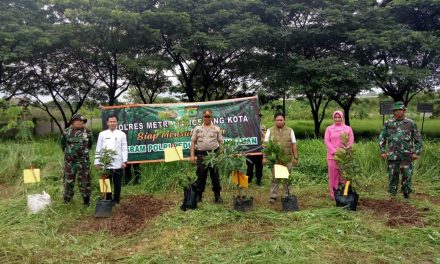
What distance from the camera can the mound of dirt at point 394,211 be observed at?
15.0ft

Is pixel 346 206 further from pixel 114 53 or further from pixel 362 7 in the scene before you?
pixel 114 53

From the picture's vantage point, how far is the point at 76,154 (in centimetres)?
560

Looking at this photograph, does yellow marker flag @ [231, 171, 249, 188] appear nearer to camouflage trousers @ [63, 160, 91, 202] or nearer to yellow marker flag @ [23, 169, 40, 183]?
camouflage trousers @ [63, 160, 91, 202]

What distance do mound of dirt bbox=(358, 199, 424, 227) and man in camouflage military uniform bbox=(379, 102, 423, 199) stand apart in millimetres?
406

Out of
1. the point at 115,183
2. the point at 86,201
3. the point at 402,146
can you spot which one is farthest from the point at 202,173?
the point at 402,146

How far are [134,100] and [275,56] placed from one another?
1364cm

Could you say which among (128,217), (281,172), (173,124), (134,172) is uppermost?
(173,124)

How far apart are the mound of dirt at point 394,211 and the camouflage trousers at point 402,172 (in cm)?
30

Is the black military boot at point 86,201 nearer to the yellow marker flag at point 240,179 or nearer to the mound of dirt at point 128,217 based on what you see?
the mound of dirt at point 128,217

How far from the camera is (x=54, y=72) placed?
1689 centimetres

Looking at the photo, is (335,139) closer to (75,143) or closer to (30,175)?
(75,143)

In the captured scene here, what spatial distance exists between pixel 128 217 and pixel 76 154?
1332mm

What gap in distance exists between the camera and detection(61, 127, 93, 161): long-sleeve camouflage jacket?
557cm

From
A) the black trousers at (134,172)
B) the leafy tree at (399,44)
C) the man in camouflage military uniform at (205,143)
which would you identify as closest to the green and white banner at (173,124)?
the black trousers at (134,172)
